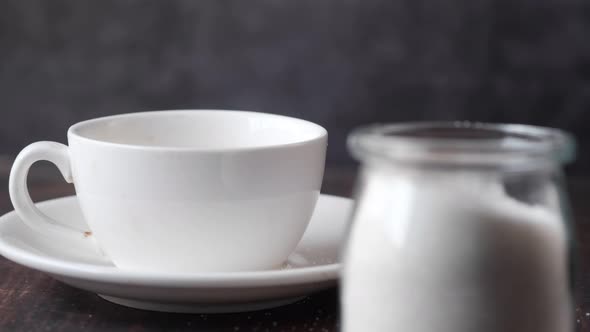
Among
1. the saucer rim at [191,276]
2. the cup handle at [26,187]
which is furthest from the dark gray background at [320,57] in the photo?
the saucer rim at [191,276]

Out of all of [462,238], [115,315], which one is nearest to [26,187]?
[115,315]

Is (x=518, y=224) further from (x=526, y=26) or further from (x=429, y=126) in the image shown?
(x=526, y=26)

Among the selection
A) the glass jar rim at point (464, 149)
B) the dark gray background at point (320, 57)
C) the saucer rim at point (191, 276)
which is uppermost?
the glass jar rim at point (464, 149)

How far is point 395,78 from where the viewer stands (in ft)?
5.77

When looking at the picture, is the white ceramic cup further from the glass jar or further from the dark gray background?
the dark gray background

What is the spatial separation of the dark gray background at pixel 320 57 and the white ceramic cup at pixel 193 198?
116 centimetres

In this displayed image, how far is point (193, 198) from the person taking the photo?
0.52m

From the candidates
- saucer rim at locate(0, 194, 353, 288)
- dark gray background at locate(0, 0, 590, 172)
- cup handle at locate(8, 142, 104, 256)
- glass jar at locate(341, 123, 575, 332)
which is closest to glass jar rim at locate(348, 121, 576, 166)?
glass jar at locate(341, 123, 575, 332)

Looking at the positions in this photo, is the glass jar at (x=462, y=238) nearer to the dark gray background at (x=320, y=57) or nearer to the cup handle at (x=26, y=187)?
the cup handle at (x=26, y=187)

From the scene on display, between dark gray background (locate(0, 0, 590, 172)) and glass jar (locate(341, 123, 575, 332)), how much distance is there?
4.50 ft

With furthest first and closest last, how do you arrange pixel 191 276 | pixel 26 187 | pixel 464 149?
pixel 26 187, pixel 191 276, pixel 464 149

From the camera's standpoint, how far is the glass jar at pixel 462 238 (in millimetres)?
352

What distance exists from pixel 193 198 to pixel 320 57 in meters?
1.25

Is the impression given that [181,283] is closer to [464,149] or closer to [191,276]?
[191,276]
